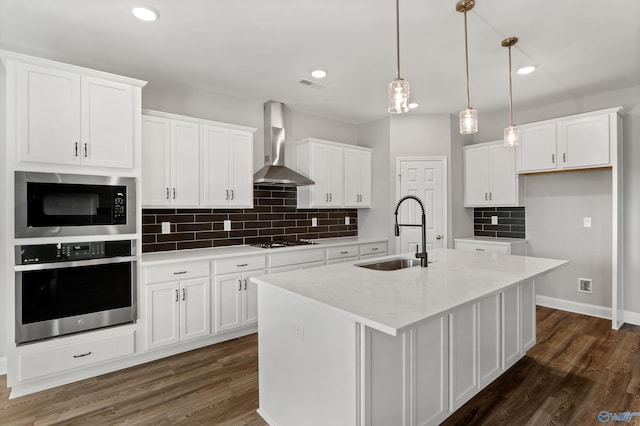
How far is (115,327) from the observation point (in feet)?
9.14

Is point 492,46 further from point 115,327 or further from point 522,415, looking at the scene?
point 115,327

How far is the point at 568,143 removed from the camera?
3.93m

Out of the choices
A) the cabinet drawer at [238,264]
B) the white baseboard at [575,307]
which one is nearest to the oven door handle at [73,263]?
the cabinet drawer at [238,264]

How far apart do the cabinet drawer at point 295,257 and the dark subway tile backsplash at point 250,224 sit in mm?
619

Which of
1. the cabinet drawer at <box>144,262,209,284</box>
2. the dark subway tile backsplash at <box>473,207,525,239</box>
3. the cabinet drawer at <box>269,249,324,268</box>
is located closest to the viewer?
the cabinet drawer at <box>144,262,209,284</box>

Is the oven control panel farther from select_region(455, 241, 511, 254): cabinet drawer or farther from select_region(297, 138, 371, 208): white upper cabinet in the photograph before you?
select_region(455, 241, 511, 254): cabinet drawer

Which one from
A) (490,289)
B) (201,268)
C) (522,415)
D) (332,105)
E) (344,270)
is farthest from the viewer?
(332,105)

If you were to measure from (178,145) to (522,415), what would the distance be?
3.55 metres

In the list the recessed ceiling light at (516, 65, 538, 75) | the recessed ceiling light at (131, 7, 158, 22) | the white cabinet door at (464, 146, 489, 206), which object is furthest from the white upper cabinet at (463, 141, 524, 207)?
the recessed ceiling light at (131, 7, 158, 22)

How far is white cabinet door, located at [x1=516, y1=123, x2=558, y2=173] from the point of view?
407cm

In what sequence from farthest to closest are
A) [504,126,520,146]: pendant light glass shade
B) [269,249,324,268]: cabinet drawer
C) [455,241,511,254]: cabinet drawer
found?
1. [455,241,511,254]: cabinet drawer
2. [269,249,324,268]: cabinet drawer
3. [504,126,520,146]: pendant light glass shade

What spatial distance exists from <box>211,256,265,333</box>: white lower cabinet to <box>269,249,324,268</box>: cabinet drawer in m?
0.14

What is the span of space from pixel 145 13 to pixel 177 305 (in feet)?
7.68

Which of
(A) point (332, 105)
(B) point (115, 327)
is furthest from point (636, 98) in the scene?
(B) point (115, 327)
